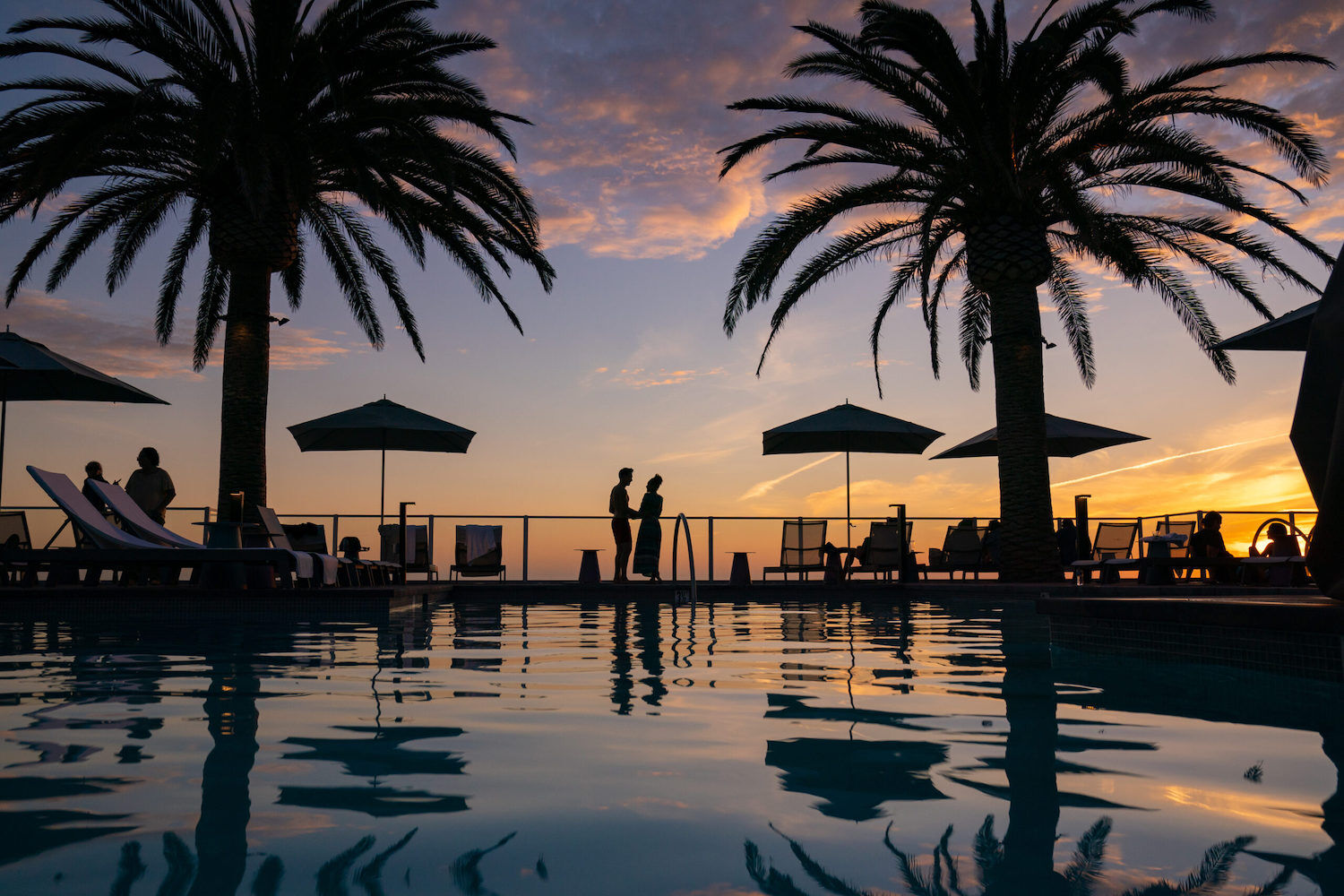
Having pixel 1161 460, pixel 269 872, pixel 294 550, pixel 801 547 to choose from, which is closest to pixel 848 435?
pixel 801 547

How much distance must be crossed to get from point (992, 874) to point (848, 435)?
55.2ft

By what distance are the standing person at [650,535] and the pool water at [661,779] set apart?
963 cm

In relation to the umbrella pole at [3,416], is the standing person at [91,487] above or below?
below

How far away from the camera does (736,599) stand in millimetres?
14906

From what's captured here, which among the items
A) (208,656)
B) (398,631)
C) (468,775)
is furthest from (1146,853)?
(398,631)

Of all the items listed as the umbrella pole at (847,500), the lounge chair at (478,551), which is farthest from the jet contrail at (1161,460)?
the lounge chair at (478,551)

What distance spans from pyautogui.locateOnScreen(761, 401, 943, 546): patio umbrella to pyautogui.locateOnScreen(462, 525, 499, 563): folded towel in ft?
16.3

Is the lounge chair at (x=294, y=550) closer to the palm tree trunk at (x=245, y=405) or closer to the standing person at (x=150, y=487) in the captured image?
the palm tree trunk at (x=245, y=405)

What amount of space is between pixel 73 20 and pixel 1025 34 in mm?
11842

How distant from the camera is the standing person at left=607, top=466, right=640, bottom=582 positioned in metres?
15.0

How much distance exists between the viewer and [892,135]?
13719 mm

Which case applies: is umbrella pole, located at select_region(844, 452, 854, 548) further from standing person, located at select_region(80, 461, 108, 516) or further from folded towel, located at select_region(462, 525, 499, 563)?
standing person, located at select_region(80, 461, 108, 516)

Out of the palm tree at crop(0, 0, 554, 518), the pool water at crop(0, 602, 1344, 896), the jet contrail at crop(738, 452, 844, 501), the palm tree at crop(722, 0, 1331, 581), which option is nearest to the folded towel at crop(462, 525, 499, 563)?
the palm tree at crop(0, 0, 554, 518)

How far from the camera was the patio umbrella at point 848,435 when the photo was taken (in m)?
17.9
